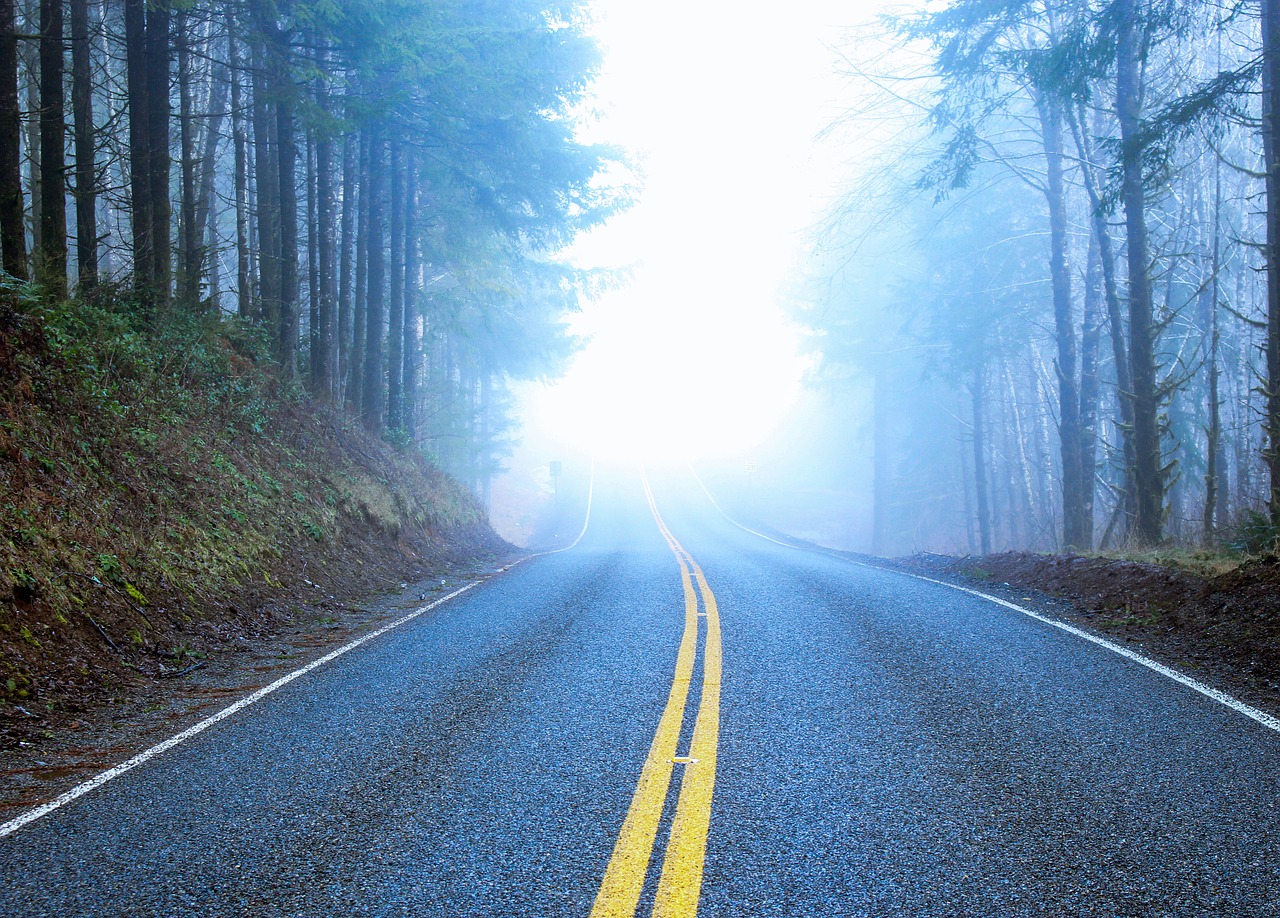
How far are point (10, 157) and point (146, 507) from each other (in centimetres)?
486

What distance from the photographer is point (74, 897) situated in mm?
2855

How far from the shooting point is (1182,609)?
7.68 metres

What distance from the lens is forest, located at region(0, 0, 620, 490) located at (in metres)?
11.4

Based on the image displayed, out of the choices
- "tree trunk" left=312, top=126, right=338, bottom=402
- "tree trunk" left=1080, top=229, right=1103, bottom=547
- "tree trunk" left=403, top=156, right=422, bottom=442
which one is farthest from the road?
"tree trunk" left=403, top=156, right=422, bottom=442

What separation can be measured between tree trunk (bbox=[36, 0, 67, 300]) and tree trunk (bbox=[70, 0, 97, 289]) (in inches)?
11.8

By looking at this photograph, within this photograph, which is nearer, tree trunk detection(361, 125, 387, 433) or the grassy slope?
the grassy slope

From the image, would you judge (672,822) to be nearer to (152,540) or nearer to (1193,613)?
(1193,613)

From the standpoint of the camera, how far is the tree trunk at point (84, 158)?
11.0 meters

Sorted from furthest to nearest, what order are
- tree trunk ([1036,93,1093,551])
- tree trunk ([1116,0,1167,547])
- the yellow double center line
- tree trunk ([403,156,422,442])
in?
1. tree trunk ([403,156,422,442])
2. tree trunk ([1036,93,1093,551])
3. tree trunk ([1116,0,1167,547])
4. the yellow double center line

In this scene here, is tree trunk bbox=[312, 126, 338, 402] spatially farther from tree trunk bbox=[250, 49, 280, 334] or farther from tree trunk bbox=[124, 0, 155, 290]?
tree trunk bbox=[124, 0, 155, 290]

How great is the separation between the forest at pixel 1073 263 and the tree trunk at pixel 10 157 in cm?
1234

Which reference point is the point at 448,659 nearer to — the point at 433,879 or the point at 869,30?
the point at 433,879

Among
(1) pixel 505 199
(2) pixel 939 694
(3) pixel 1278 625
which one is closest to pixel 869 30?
(1) pixel 505 199

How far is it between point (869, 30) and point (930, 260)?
12509mm
